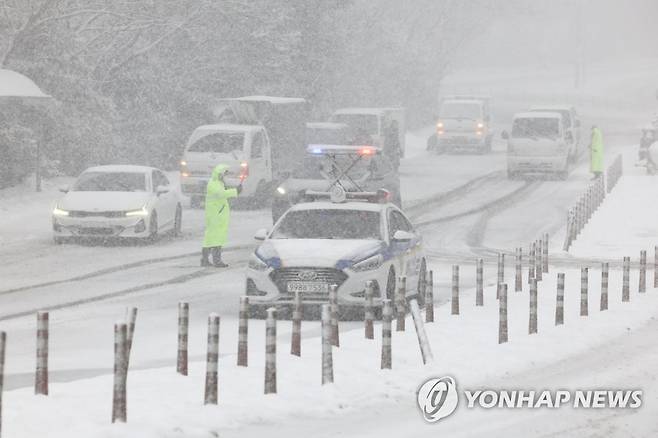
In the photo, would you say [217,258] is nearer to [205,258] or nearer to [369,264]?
[205,258]

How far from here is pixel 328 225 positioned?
67.1 ft

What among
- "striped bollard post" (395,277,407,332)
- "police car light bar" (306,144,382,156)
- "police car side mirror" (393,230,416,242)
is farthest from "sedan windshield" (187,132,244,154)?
"striped bollard post" (395,277,407,332)

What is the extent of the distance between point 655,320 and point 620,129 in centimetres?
6570

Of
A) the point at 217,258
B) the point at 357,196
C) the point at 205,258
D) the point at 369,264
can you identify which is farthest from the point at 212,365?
the point at 205,258

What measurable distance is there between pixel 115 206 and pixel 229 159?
9197mm

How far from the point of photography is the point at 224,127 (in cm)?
3897

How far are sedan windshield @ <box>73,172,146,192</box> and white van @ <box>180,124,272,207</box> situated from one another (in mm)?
6660

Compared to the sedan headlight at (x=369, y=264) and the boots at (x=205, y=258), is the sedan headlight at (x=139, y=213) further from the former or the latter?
the sedan headlight at (x=369, y=264)

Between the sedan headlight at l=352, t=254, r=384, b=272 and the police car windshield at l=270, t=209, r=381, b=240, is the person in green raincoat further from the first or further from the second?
the sedan headlight at l=352, t=254, r=384, b=272

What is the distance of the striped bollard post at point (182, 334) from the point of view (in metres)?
13.2

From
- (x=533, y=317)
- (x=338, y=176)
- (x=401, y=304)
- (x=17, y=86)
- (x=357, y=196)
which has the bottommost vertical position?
A: (x=533, y=317)

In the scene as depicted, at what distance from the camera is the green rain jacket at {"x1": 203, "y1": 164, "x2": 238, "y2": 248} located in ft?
81.2

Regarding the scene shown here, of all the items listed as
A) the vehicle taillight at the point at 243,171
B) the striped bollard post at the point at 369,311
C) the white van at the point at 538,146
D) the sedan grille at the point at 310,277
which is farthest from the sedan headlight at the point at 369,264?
the white van at the point at 538,146

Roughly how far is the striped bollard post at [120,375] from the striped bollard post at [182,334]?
193cm
